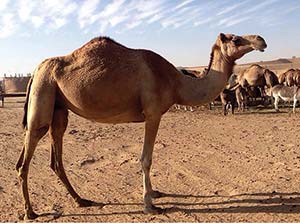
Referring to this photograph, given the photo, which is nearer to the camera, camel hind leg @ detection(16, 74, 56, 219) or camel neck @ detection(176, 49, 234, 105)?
camel hind leg @ detection(16, 74, 56, 219)

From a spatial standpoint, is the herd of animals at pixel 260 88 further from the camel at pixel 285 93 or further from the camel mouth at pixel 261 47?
the camel mouth at pixel 261 47

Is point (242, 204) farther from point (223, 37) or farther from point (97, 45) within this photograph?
point (97, 45)

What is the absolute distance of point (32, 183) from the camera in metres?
7.21

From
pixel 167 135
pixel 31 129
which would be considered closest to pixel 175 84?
pixel 31 129

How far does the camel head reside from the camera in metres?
5.97

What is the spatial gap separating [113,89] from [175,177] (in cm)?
250

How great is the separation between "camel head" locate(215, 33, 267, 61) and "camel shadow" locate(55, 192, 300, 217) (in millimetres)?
2213

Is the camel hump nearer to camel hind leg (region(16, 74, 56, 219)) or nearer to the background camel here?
camel hind leg (region(16, 74, 56, 219))

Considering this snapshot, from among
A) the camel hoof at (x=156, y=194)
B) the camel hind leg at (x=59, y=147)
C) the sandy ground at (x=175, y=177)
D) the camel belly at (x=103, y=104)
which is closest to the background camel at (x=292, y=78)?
the sandy ground at (x=175, y=177)

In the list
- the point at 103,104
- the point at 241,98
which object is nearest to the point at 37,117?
the point at 103,104

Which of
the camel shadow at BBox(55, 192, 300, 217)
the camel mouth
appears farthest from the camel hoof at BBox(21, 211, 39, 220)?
the camel mouth

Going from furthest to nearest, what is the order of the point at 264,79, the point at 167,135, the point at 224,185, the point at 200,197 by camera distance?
the point at 264,79 → the point at 167,135 → the point at 224,185 → the point at 200,197

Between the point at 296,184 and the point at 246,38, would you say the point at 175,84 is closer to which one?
the point at 246,38

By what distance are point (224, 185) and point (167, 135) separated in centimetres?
498
